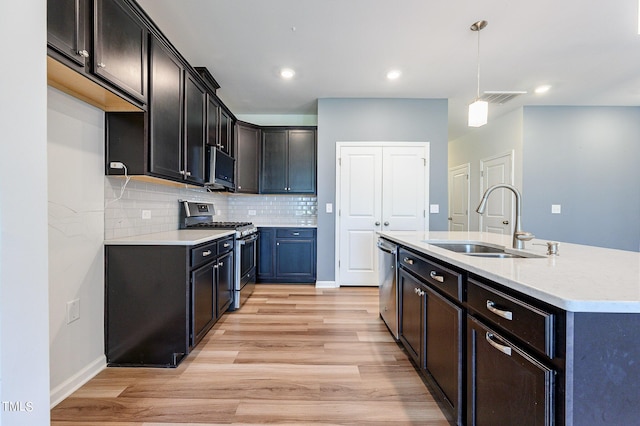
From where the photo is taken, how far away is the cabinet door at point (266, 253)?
162 inches

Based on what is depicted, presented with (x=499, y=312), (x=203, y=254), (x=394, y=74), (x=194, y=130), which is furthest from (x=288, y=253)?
(x=499, y=312)

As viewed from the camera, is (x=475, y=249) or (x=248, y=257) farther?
(x=248, y=257)

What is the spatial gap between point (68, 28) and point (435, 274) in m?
2.22

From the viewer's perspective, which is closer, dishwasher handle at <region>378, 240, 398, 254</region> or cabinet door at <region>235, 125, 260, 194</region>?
dishwasher handle at <region>378, 240, 398, 254</region>

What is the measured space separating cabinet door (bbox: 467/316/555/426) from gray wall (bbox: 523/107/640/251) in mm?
3892

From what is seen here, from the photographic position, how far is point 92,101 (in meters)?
1.83

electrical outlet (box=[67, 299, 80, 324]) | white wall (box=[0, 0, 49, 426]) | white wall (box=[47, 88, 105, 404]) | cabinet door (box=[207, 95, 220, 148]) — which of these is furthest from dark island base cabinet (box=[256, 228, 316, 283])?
white wall (box=[0, 0, 49, 426])

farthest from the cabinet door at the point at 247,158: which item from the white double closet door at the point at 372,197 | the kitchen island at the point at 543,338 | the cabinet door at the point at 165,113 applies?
the kitchen island at the point at 543,338

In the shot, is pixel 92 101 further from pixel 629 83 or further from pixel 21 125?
pixel 629 83

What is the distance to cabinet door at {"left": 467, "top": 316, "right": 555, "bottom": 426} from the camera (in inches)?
32.2

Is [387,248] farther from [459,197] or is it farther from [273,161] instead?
[459,197]

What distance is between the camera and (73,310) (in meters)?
1.72

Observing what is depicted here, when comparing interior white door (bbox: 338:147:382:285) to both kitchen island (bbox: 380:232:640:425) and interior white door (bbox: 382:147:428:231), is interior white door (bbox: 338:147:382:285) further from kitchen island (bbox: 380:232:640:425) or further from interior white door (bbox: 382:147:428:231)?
kitchen island (bbox: 380:232:640:425)

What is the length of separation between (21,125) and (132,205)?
5.50ft
